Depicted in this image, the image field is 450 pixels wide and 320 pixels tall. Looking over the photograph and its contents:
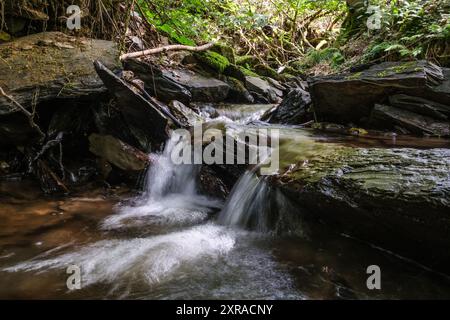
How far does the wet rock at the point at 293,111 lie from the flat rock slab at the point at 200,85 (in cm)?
141

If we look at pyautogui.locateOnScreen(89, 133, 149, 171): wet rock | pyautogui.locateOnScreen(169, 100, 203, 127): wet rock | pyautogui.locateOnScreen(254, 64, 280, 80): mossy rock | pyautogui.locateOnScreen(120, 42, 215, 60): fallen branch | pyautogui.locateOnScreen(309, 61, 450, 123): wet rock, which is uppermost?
pyautogui.locateOnScreen(254, 64, 280, 80): mossy rock

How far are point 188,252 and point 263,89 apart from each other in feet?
20.2

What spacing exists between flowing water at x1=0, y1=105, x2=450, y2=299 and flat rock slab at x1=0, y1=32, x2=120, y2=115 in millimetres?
1307

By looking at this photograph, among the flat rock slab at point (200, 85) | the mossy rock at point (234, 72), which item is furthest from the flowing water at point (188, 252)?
the mossy rock at point (234, 72)

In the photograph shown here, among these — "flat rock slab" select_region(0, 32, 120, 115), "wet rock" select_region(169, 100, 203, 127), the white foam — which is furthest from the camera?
"wet rock" select_region(169, 100, 203, 127)

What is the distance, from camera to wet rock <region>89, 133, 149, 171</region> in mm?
4809

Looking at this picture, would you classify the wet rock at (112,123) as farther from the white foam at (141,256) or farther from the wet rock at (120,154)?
the white foam at (141,256)

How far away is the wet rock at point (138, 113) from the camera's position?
4395 mm

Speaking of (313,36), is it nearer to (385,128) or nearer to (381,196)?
(385,128)

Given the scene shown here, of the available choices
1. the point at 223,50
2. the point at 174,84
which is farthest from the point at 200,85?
the point at 223,50

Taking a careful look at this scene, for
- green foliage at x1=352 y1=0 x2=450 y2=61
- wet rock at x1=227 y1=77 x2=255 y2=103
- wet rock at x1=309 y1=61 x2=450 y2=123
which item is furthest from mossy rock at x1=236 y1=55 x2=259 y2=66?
wet rock at x1=309 y1=61 x2=450 y2=123

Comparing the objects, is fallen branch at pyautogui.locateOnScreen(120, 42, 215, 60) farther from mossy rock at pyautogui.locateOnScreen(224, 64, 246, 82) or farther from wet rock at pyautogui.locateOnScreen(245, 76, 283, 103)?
wet rock at pyautogui.locateOnScreen(245, 76, 283, 103)

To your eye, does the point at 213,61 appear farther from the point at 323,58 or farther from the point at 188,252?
the point at 188,252

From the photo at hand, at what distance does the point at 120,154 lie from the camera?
486 centimetres
